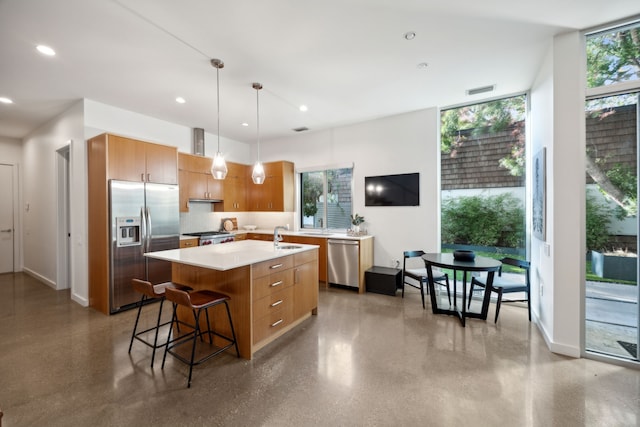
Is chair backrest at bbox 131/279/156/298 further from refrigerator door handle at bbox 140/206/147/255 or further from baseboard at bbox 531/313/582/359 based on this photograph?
baseboard at bbox 531/313/582/359

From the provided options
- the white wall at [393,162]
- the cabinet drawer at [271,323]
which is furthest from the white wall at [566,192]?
the cabinet drawer at [271,323]

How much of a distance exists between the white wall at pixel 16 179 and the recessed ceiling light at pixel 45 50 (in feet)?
16.8

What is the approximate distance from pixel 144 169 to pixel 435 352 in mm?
4496

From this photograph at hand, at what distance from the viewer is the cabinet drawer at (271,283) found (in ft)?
8.67

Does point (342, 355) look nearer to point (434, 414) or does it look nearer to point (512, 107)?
point (434, 414)

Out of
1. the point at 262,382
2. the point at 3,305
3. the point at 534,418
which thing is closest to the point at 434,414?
the point at 534,418

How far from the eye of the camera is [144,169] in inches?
160

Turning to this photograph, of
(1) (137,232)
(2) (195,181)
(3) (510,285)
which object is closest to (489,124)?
(3) (510,285)

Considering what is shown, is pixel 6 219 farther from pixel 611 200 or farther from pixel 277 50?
pixel 611 200

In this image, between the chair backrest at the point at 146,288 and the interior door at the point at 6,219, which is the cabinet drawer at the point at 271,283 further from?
the interior door at the point at 6,219

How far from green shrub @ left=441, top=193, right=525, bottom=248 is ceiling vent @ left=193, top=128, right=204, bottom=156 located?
185 inches

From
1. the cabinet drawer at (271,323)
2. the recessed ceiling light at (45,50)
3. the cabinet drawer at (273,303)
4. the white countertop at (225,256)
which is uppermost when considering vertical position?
the recessed ceiling light at (45,50)

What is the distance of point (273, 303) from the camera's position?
2865mm

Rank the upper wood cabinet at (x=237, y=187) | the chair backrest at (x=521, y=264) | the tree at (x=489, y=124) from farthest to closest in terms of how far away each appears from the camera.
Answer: the upper wood cabinet at (x=237, y=187)
the tree at (x=489, y=124)
the chair backrest at (x=521, y=264)
